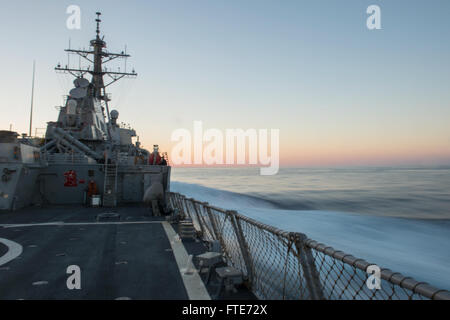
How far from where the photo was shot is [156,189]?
530 inches

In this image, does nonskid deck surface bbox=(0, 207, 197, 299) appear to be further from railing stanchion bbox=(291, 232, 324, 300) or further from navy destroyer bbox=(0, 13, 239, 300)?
railing stanchion bbox=(291, 232, 324, 300)

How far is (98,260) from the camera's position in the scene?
6.26 meters

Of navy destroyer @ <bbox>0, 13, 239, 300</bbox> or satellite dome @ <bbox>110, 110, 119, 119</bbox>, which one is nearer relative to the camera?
navy destroyer @ <bbox>0, 13, 239, 300</bbox>

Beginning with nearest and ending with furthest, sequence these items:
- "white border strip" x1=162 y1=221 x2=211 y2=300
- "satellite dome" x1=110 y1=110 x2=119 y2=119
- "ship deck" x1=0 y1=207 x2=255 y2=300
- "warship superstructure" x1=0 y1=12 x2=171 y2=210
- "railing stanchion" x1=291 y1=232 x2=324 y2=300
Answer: "railing stanchion" x1=291 y1=232 x2=324 y2=300
"white border strip" x1=162 y1=221 x2=211 y2=300
"ship deck" x1=0 y1=207 x2=255 y2=300
"warship superstructure" x1=0 y1=12 x2=171 y2=210
"satellite dome" x1=110 y1=110 x2=119 y2=119

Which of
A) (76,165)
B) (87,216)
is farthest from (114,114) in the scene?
(87,216)

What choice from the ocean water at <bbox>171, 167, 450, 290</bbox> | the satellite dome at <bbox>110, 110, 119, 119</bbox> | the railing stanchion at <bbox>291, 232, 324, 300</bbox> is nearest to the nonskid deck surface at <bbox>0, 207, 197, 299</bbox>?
the railing stanchion at <bbox>291, 232, 324, 300</bbox>

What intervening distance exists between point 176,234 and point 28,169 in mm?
9646

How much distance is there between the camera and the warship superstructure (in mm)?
13320

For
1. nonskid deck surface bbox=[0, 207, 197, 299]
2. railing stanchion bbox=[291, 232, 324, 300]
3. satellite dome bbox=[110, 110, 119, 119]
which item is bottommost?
nonskid deck surface bbox=[0, 207, 197, 299]

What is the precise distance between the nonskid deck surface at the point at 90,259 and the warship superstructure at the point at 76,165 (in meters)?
3.00

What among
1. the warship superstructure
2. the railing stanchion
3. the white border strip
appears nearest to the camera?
the railing stanchion

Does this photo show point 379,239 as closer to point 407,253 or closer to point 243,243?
point 407,253
